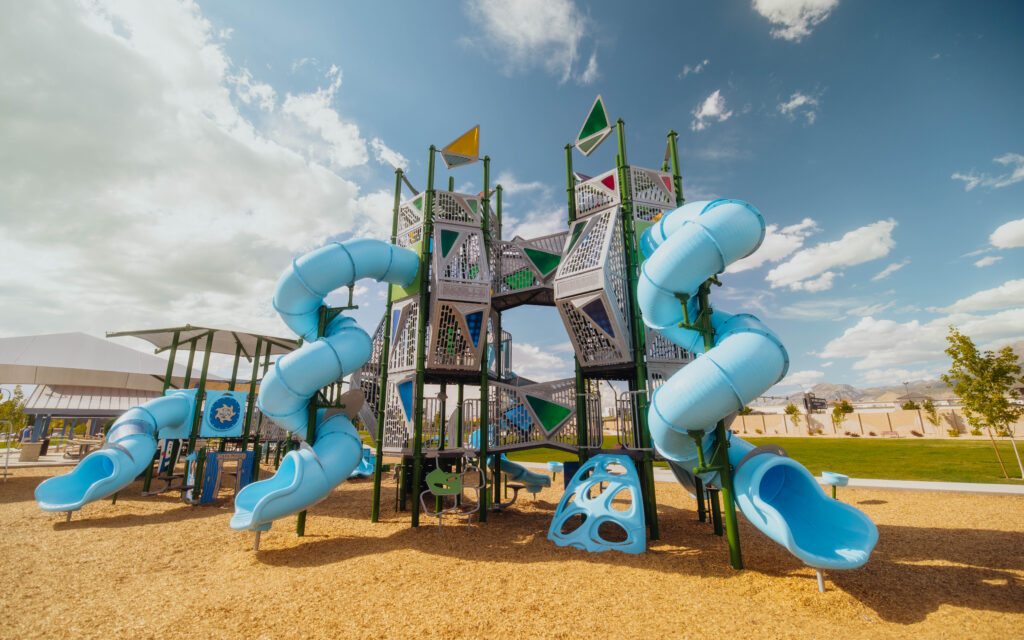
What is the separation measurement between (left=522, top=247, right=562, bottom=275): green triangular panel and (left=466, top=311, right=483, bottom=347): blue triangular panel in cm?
245

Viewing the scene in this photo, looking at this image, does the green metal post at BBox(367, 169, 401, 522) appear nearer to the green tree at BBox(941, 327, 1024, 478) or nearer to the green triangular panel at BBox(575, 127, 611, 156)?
the green triangular panel at BBox(575, 127, 611, 156)

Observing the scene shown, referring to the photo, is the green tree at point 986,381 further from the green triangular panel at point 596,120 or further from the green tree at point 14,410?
the green tree at point 14,410

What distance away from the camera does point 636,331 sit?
965cm

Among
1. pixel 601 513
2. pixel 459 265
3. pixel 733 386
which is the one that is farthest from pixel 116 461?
pixel 733 386

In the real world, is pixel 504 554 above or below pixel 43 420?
below

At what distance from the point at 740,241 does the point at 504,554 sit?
6.71 meters

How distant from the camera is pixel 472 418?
35.2ft

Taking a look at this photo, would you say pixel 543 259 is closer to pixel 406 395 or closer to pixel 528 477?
pixel 406 395

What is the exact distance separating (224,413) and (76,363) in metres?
33.7

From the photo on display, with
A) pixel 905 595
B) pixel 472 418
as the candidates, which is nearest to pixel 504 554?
pixel 472 418

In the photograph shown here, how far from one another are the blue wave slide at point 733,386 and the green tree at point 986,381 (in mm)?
14865

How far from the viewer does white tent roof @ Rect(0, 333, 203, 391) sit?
2610 cm

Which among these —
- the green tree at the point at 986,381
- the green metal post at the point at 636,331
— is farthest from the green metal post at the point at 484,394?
the green tree at the point at 986,381

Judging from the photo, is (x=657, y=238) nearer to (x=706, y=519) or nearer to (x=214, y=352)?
(x=706, y=519)
